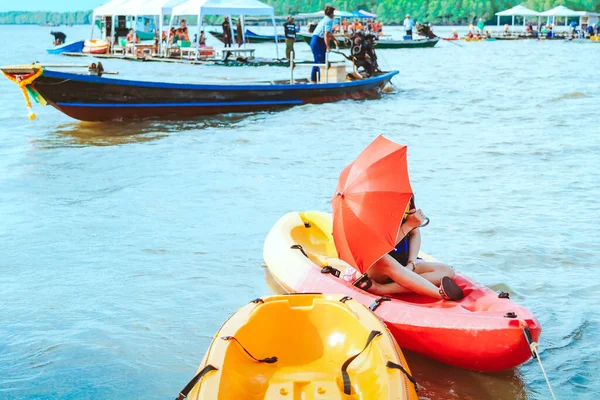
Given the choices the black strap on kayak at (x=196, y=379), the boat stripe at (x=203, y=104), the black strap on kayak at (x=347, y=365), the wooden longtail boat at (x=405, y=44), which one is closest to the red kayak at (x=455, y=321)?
the black strap on kayak at (x=347, y=365)

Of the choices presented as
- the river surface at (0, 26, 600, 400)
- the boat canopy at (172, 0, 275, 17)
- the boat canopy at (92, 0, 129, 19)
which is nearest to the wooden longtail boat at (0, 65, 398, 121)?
the river surface at (0, 26, 600, 400)

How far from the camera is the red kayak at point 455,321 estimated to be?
437 cm

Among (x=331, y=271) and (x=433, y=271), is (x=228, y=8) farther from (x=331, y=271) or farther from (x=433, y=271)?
(x=433, y=271)

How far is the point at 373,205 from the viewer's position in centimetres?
482

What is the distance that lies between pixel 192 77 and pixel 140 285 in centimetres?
1906

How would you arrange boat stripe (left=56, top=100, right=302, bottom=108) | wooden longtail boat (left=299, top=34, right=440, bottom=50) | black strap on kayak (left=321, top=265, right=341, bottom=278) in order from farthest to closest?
wooden longtail boat (left=299, top=34, right=440, bottom=50)
boat stripe (left=56, top=100, right=302, bottom=108)
black strap on kayak (left=321, top=265, right=341, bottom=278)

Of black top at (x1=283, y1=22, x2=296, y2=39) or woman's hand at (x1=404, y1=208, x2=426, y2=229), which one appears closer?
woman's hand at (x1=404, y1=208, x2=426, y2=229)

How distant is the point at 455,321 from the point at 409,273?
0.61 m

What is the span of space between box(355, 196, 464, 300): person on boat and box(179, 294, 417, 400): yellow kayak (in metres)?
0.67

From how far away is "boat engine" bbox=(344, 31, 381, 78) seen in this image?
17350mm

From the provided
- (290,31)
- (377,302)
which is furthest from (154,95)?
(290,31)

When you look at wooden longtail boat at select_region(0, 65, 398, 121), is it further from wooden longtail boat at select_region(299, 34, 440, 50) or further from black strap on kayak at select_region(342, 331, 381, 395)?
wooden longtail boat at select_region(299, 34, 440, 50)

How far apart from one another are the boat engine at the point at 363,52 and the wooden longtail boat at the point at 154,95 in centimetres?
73

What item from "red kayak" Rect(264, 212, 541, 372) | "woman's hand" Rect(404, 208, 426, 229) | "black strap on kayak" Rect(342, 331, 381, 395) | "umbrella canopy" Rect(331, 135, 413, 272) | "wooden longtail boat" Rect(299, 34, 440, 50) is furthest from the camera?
"wooden longtail boat" Rect(299, 34, 440, 50)
